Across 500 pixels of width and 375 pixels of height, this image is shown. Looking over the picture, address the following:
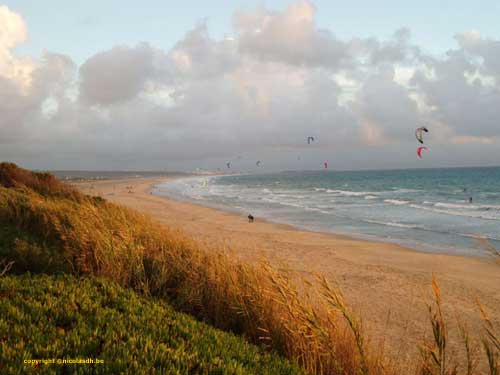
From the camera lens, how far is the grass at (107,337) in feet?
10.5

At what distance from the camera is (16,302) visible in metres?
4.22

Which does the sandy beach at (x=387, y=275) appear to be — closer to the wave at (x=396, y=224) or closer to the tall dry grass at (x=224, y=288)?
the tall dry grass at (x=224, y=288)

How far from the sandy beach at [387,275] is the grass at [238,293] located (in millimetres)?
1019

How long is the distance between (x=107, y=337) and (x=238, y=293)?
2.12m

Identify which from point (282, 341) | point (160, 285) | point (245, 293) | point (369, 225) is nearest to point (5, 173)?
point (160, 285)

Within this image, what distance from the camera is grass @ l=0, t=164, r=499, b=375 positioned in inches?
152

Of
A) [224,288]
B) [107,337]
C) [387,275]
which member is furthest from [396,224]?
[107,337]

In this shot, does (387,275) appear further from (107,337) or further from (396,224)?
(396,224)

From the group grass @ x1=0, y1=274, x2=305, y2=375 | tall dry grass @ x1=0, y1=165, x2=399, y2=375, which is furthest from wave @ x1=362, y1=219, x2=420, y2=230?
grass @ x1=0, y1=274, x2=305, y2=375

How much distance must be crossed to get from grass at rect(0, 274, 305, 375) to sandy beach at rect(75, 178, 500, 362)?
2471mm

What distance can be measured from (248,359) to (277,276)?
118 centimetres

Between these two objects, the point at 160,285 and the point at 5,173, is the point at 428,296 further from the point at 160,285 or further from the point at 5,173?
the point at 5,173

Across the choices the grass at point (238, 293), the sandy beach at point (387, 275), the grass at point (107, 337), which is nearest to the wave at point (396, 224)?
the sandy beach at point (387, 275)

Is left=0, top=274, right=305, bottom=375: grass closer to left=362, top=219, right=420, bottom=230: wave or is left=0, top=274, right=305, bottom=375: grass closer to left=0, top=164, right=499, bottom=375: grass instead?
left=0, top=164, right=499, bottom=375: grass
